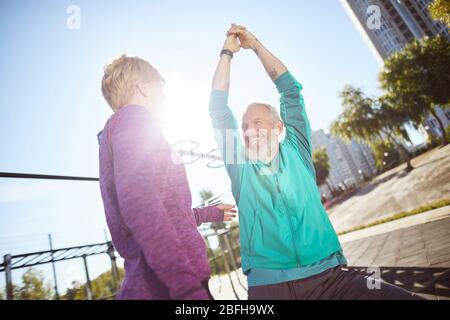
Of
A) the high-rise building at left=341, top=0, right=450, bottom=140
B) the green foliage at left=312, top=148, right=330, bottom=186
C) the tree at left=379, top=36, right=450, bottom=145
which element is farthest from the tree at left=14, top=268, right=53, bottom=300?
the high-rise building at left=341, top=0, right=450, bottom=140

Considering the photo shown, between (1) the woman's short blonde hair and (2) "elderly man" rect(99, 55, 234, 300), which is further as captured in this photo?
(1) the woman's short blonde hair

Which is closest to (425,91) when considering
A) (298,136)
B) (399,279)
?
(399,279)

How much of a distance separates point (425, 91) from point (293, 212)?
29312 millimetres

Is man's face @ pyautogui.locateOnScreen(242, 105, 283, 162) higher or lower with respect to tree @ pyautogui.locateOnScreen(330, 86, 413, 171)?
lower

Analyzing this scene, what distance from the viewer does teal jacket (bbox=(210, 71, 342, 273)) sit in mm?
1384

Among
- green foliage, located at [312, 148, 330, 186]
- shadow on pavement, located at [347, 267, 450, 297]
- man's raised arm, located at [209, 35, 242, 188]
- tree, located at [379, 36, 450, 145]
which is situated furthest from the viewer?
green foliage, located at [312, 148, 330, 186]

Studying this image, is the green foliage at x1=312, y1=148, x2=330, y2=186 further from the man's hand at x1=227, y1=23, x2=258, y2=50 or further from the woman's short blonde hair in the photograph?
the woman's short blonde hair

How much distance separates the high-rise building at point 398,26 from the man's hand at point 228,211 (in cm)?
5221

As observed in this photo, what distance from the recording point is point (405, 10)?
47.7 meters

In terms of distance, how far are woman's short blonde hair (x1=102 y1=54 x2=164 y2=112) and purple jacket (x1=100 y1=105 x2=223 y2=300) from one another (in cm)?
17

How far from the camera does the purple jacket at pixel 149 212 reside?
836 millimetres

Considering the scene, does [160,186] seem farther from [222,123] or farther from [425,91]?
[425,91]

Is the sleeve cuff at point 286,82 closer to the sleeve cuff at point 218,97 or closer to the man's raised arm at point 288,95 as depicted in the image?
the man's raised arm at point 288,95

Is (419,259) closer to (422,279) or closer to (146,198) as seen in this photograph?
(422,279)
